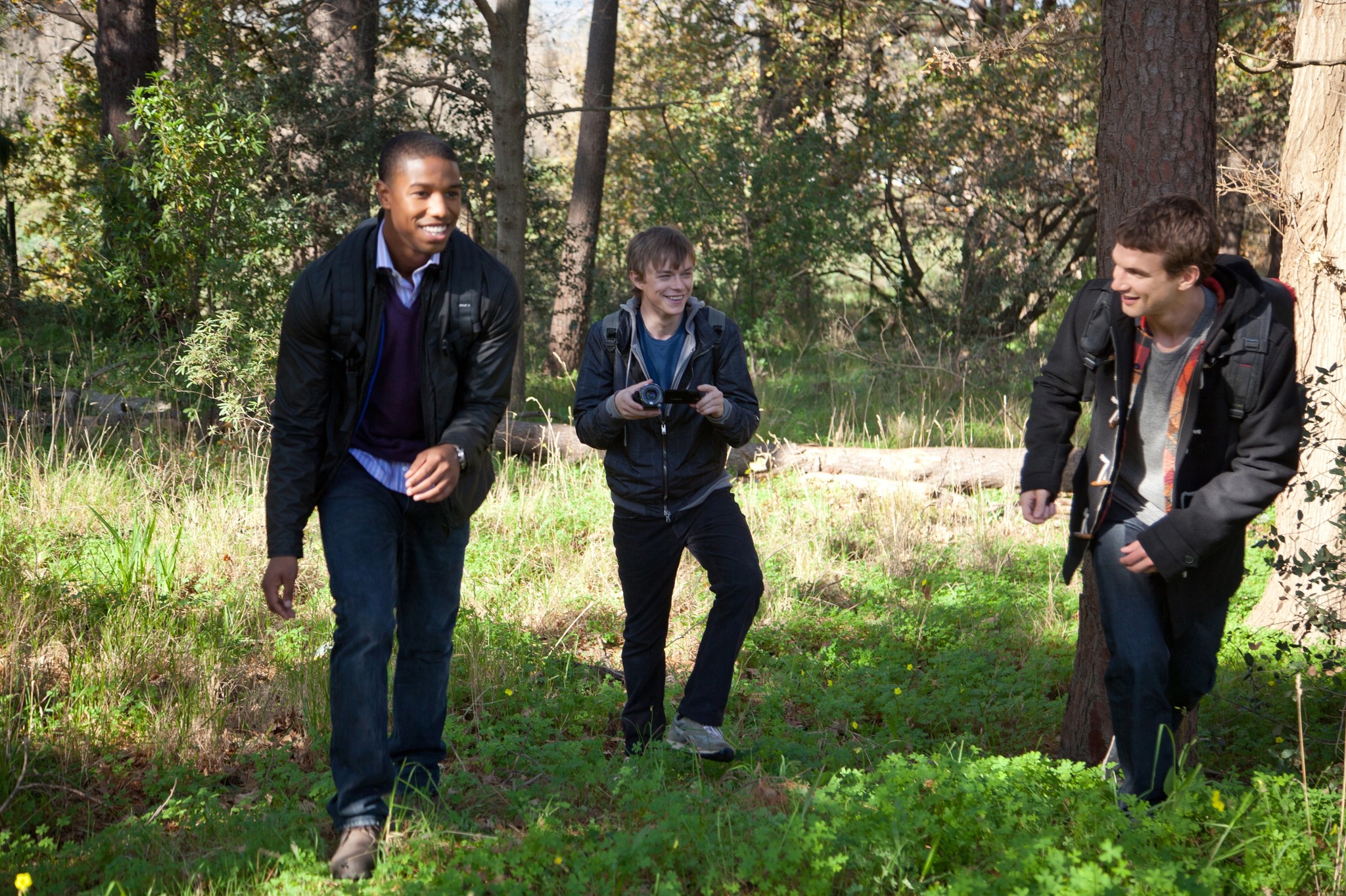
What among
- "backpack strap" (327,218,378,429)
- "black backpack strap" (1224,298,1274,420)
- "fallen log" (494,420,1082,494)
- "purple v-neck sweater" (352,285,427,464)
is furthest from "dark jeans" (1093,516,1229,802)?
"fallen log" (494,420,1082,494)

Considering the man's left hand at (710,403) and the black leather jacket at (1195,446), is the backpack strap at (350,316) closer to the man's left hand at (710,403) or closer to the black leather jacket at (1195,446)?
the man's left hand at (710,403)

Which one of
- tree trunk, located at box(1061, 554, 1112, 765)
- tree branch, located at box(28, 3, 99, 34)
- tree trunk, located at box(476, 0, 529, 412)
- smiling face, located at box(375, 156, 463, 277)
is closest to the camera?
smiling face, located at box(375, 156, 463, 277)

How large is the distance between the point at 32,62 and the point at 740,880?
1654cm

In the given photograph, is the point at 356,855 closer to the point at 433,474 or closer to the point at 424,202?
the point at 433,474

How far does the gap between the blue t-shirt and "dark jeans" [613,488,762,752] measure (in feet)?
1.58

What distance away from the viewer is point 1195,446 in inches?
129

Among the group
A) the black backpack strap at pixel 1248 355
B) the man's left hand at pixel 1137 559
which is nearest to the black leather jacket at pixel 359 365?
the man's left hand at pixel 1137 559

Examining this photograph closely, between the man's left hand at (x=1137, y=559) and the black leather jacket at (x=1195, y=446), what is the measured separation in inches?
0.7

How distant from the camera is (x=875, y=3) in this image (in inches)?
606

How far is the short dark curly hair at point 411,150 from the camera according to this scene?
323 centimetres

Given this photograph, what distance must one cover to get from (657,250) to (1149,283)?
1.68 meters

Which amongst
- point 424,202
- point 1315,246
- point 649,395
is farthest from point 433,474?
point 1315,246

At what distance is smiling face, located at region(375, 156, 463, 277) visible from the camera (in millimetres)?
3211

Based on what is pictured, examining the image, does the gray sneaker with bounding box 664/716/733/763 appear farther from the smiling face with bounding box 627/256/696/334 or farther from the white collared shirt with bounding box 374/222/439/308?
the white collared shirt with bounding box 374/222/439/308
